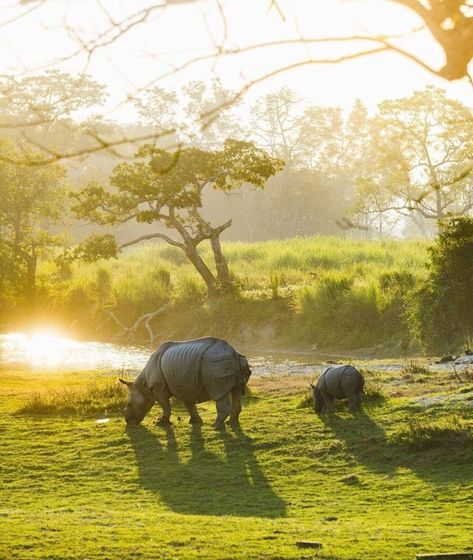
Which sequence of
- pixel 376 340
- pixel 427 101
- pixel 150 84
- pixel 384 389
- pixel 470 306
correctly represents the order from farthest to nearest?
pixel 427 101 < pixel 376 340 < pixel 470 306 < pixel 384 389 < pixel 150 84

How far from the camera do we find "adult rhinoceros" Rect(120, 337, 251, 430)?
15.0 m

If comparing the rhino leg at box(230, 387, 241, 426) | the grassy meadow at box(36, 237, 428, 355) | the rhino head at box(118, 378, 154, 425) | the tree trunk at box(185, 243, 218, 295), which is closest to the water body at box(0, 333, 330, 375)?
the grassy meadow at box(36, 237, 428, 355)

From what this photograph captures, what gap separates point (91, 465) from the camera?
13367 millimetres

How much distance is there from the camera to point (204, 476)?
1238 centimetres

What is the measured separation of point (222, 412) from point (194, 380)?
27.4 inches

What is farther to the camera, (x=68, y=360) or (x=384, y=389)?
(x=68, y=360)

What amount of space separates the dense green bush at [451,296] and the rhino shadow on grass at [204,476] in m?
12.7

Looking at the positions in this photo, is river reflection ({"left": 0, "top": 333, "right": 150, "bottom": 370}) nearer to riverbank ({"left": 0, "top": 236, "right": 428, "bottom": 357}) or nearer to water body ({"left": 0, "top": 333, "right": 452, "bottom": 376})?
water body ({"left": 0, "top": 333, "right": 452, "bottom": 376})

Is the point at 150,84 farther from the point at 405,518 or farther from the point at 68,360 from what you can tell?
the point at 68,360

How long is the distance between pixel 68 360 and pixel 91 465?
721 inches

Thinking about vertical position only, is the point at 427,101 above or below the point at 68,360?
above

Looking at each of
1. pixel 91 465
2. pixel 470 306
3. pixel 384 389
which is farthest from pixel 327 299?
pixel 91 465

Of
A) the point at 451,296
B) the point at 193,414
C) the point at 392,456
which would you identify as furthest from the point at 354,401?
the point at 451,296

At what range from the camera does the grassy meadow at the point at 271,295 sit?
32469 millimetres
